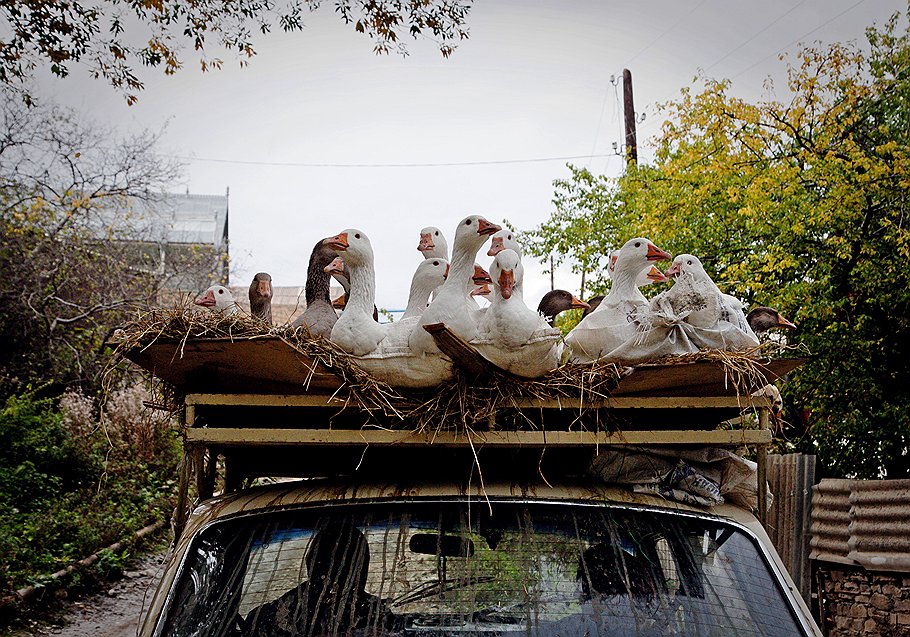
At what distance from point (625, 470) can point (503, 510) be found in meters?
0.51

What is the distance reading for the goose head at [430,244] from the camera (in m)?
3.79

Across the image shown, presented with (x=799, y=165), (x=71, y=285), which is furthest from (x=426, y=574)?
(x=71, y=285)

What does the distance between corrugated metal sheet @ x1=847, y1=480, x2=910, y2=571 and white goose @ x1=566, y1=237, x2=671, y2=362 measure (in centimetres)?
361

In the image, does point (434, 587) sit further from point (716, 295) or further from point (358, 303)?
point (716, 295)

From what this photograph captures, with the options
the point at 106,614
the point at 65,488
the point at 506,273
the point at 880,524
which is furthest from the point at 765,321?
the point at 65,488

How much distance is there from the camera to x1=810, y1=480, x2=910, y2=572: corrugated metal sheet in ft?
19.9

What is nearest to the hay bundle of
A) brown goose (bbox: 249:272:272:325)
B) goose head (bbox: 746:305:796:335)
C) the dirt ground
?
brown goose (bbox: 249:272:272:325)

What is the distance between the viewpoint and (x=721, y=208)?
10.9 meters

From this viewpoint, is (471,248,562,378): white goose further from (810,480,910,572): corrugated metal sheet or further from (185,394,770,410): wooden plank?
(810,480,910,572): corrugated metal sheet

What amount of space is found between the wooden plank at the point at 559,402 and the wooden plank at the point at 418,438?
3.5 inches

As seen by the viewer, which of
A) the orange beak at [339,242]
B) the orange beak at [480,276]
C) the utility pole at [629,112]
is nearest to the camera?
the orange beak at [480,276]

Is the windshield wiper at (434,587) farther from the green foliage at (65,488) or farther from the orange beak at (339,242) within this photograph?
the green foliage at (65,488)

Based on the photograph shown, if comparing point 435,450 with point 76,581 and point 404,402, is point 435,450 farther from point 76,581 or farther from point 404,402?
point 76,581

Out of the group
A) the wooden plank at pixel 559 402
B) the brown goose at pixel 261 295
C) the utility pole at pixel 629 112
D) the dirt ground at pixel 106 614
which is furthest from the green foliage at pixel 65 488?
the utility pole at pixel 629 112
